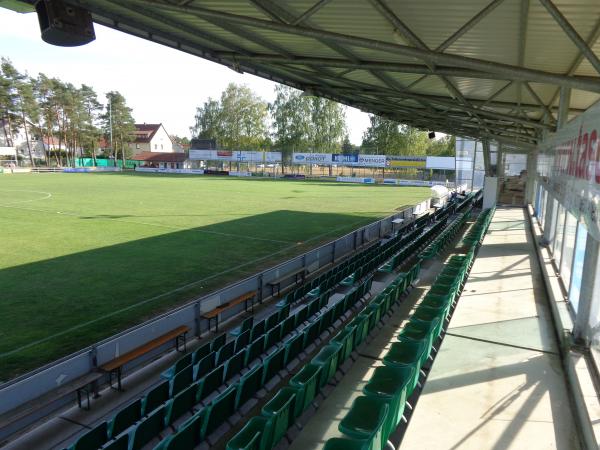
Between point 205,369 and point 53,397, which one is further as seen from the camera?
point 205,369

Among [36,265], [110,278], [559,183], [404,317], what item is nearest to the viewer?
[559,183]

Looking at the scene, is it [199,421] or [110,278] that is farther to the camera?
[110,278]

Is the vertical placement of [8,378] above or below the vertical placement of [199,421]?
below

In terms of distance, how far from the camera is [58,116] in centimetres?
7450

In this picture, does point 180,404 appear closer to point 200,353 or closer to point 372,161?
point 200,353

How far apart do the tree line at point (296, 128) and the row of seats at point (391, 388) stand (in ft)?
208

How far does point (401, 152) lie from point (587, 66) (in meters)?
67.4

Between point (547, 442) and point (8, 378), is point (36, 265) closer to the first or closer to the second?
point (8, 378)

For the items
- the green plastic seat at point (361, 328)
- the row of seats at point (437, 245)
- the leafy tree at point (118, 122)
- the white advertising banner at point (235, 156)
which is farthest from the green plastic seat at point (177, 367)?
the leafy tree at point (118, 122)

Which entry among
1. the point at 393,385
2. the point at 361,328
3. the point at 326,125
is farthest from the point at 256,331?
the point at 326,125

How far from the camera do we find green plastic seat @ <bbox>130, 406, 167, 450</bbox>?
4.32 metres

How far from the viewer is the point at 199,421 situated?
4438 mm

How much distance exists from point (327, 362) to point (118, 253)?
11.1 m

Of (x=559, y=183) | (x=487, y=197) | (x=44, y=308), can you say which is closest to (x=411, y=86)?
(x=559, y=183)
